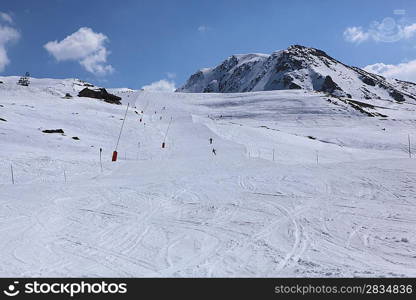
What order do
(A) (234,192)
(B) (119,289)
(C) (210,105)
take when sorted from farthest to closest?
(C) (210,105) → (A) (234,192) → (B) (119,289)

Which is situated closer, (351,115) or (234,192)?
(234,192)

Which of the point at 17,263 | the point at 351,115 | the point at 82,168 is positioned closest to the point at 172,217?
the point at 17,263

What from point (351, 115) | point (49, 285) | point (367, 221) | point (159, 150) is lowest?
point (49, 285)

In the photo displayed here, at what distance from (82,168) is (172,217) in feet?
39.9

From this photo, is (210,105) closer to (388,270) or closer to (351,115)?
(351,115)

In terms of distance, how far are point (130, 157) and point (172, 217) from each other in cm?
1758

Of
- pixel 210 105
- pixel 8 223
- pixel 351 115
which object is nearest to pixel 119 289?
pixel 8 223

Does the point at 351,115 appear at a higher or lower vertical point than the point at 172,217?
higher

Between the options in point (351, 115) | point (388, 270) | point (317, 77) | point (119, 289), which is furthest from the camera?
point (317, 77)

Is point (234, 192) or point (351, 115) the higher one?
point (351, 115)

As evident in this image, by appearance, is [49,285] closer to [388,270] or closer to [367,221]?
[388,270]

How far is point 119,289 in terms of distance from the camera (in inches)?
258

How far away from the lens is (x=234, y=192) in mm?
14555

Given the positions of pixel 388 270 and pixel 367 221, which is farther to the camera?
pixel 367 221
